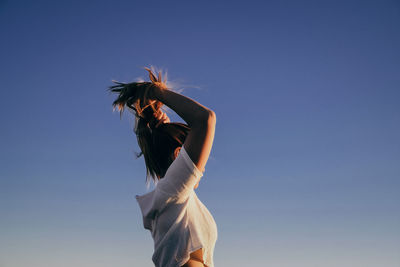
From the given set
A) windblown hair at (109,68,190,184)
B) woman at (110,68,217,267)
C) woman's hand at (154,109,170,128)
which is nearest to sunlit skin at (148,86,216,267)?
woman at (110,68,217,267)

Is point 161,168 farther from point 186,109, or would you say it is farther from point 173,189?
point 186,109

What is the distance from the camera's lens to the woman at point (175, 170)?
6.24 feet

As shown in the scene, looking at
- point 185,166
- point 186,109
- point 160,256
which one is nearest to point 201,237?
point 160,256

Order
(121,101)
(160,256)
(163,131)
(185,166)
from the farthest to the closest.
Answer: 1. (163,131)
2. (121,101)
3. (160,256)
4. (185,166)

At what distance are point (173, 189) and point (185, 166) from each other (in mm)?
189

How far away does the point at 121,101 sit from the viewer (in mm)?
2230

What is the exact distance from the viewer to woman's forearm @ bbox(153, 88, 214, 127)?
188 centimetres

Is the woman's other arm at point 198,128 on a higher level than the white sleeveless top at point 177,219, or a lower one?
higher

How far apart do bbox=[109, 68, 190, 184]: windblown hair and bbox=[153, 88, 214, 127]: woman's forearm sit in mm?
213

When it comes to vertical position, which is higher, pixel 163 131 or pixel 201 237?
pixel 163 131

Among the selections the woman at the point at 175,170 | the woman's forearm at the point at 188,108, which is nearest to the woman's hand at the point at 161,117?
the woman at the point at 175,170

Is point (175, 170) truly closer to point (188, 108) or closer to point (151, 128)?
point (188, 108)

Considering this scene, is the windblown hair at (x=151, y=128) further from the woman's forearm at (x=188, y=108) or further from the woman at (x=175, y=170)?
the woman's forearm at (x=188, y=108)

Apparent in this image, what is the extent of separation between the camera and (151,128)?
97.0 inches
